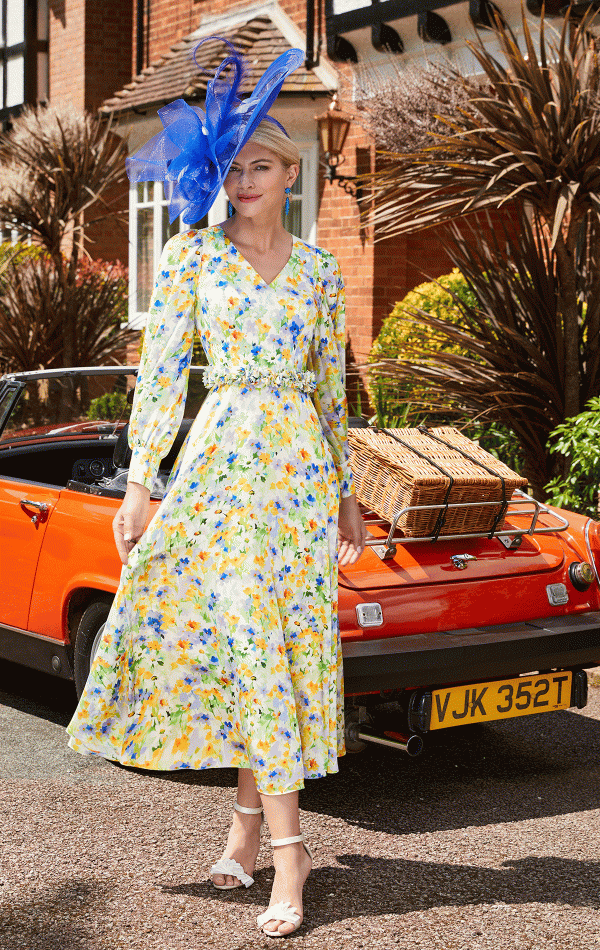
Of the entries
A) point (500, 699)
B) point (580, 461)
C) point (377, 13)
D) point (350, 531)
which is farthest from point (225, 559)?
point (377, 13)

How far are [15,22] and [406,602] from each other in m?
20.6

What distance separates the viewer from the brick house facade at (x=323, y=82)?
11594 mm

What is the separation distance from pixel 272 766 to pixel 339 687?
355 mm

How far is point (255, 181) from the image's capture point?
10.9ft

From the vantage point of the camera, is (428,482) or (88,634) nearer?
(428,482)

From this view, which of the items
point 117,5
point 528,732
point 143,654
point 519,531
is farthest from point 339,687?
point 117,5

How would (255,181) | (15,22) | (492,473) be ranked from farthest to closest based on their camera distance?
(15,22), (492,473), (255,181)

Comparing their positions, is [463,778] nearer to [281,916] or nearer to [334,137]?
[281,916]

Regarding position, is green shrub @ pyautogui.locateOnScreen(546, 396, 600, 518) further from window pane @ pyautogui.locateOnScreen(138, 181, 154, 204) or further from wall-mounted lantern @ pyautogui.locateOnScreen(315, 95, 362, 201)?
window pane @ pyautogui.locateOnScreen(138, 181, 154, 204)

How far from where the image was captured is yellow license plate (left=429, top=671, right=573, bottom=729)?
157 inches

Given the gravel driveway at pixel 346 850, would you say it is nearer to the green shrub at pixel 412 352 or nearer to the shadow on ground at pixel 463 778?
the shadow on ground at pixel 463 778

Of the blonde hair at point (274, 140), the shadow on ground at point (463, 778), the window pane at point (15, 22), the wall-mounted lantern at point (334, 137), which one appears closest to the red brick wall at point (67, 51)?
the window pane at point (15, 22)

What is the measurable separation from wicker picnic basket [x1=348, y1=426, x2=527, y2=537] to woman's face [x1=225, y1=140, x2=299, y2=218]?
47.5 inches

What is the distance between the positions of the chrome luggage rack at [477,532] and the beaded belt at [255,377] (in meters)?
0.93
